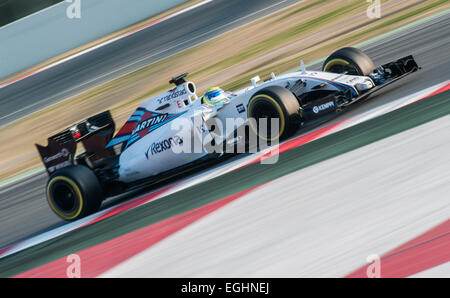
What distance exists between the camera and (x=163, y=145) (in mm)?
7000

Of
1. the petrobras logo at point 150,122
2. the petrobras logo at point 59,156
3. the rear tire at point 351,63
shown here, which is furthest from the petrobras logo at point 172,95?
the rear tire at point 351,63

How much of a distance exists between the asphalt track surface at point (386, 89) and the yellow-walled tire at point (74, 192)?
13.8 inches

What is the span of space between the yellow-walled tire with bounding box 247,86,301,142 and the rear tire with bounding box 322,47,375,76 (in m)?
1.11

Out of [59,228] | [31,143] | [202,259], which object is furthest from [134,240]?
[31,143]

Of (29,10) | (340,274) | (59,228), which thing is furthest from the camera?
(29,10)

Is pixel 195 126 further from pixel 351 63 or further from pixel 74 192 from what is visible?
pixel 351 63

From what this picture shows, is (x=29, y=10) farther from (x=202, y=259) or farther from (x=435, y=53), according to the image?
(x=202, y=259)

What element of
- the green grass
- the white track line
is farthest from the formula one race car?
the green grass

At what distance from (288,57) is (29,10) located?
498 inches

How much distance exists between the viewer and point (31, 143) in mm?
14070

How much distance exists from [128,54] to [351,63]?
43.1 feet

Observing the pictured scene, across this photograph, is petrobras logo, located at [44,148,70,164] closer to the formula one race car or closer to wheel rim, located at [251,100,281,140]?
the formula one race car

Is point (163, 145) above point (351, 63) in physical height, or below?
below

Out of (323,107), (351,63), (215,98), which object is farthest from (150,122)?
(351,63)
